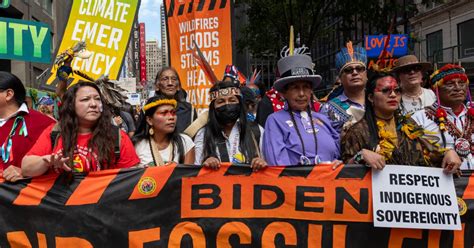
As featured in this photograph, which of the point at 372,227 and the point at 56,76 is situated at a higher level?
the point at 56,76

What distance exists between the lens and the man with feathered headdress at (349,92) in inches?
168

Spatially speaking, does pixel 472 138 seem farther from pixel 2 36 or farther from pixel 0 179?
pixel 2 36

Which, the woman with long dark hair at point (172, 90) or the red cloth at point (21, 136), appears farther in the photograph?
the woman with long dark hair at point (172, 90)

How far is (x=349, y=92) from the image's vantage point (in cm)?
450

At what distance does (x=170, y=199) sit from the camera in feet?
11.9

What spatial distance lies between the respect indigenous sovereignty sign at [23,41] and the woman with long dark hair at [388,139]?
3881 millimetres

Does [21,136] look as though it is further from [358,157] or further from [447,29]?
[447,29]

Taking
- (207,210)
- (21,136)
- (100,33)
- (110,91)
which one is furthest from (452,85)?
(100,33)

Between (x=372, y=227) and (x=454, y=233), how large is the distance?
1.91 ft

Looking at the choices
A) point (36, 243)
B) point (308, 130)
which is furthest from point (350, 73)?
point (36, 243)

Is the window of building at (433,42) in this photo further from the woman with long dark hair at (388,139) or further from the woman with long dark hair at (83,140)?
the woman with long dark hair at (83,140)

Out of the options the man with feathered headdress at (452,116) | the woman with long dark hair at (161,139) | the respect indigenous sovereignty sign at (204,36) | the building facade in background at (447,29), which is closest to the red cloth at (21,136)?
the woman with long dark hair at (161,139)

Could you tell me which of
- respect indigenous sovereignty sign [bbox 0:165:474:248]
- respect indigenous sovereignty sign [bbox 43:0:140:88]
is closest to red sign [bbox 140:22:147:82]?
respect indigenous sovereignty sign [bbox 43:0:140:88]

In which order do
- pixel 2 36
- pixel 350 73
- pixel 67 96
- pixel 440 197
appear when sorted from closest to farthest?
pixel 440 197 → pixel 67 96 → pixel 350 73 → pixel 2 36
